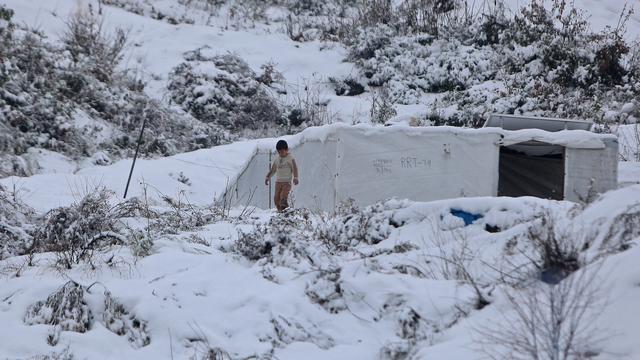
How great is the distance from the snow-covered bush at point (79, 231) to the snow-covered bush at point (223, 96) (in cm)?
1494

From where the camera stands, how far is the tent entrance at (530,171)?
512 inches

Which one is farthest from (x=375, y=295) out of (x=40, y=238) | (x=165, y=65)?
(x=165, y=65)

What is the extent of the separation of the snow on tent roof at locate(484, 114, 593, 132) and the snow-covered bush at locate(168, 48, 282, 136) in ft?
35.7

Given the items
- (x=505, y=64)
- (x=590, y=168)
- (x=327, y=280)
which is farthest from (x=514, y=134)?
(x=505, y=64)

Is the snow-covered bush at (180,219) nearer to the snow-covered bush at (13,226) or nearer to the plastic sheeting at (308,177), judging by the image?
the snow-covered bush at (13,226)

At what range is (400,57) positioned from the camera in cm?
2553

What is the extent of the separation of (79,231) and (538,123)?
8383 millimetres

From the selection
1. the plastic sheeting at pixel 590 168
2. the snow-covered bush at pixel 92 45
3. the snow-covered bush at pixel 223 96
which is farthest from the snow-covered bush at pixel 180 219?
the snow-covered bush at pixel 92 45

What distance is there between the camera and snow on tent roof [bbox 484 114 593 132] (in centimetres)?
1343

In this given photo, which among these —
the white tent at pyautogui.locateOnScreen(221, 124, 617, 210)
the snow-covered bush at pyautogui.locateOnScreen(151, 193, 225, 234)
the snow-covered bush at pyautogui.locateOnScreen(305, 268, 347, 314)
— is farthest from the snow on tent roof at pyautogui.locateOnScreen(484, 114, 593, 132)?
the snow-covered bush at pyautogui.locateOnScreen(305, 268, 347, 314)

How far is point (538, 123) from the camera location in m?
13.4

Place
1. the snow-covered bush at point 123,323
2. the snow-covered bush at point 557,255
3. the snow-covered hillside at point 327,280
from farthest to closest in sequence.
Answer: the snow-covered bush at point 123,323, the snow-covered bush at point 557,255, the snow-covered hillside at point 327,280

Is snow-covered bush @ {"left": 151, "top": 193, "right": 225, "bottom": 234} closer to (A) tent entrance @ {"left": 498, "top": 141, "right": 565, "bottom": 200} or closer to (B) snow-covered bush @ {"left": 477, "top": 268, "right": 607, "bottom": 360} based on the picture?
(B) snow-covered bush @ {"left": 477, "top": 268, "right": 607, "bottom": 360}

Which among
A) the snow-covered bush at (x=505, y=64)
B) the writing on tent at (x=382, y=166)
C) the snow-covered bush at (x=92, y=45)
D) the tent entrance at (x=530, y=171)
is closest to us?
the writing on tent at (x=382, y=166)
